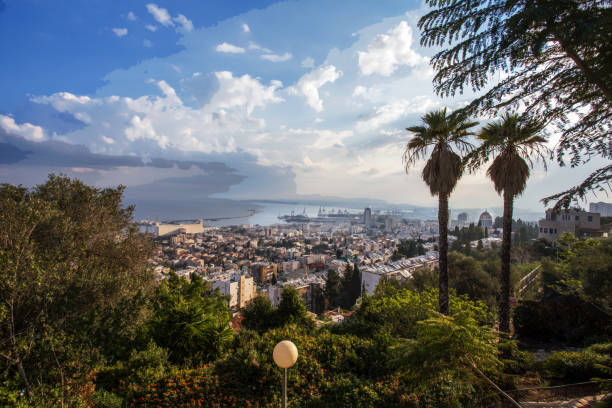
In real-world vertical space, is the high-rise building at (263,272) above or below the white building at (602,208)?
below

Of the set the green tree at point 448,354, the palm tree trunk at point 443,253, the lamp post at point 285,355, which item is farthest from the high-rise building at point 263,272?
the lamp post at point 285,355

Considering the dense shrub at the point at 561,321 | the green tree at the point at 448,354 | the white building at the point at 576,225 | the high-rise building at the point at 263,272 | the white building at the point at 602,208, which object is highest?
the white building at the point at 602,208

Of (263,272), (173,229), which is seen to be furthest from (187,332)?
(173,229)

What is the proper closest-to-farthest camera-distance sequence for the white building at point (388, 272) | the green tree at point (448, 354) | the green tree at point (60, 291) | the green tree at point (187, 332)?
the green tree at point (448, 354)
the green tree at point (60, 291)
the green tree at point (187, 332)
the white building at point (388, 272)

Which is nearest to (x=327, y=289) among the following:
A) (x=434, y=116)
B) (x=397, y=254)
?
(x=397, y=254)

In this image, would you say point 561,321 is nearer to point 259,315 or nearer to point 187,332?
point 259,315

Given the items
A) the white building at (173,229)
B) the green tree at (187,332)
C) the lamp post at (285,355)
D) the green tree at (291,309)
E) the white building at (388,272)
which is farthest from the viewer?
the white building at (173,229)

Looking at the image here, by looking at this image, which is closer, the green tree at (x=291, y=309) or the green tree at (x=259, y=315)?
the green tree at (x=291, y=309)

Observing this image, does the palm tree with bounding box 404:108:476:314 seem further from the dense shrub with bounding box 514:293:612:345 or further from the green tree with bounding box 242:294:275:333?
the green tree with bounding box 242:294:275:333

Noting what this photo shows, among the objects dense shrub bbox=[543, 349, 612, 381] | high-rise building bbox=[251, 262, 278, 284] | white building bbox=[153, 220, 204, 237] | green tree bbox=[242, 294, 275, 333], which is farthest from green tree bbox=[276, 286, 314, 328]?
white building bbox=[153, 220, 204, 237]

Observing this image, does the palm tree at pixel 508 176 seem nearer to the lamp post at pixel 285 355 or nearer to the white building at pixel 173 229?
the lamp post at pixel 285 355
